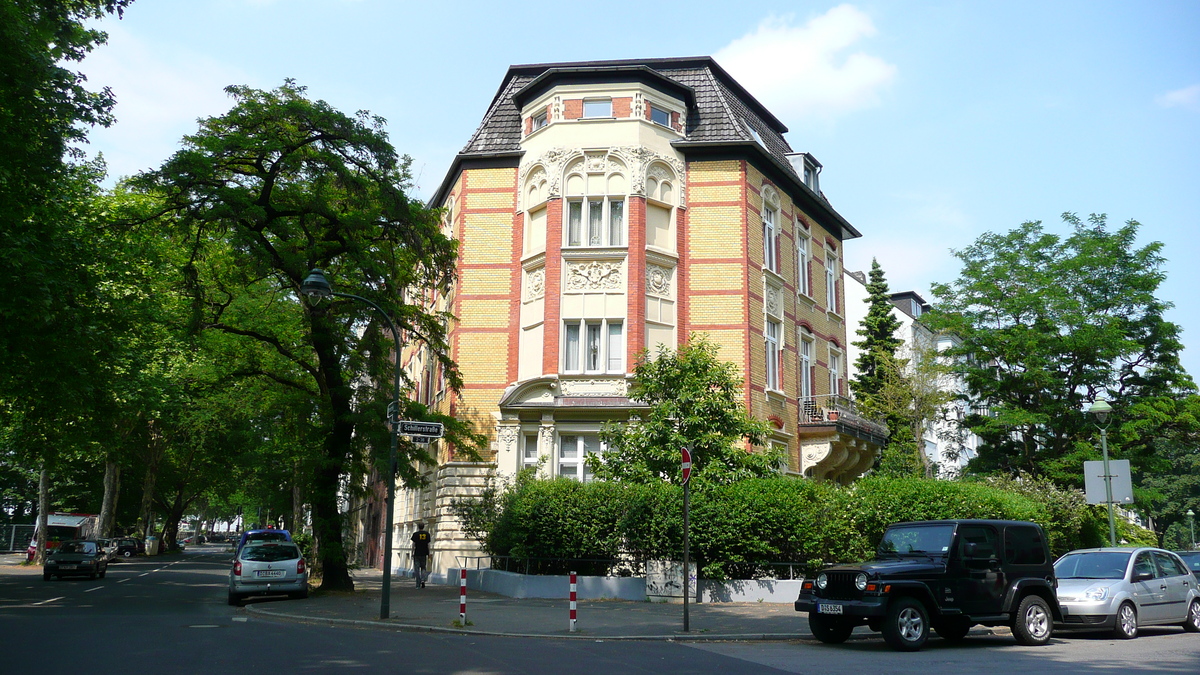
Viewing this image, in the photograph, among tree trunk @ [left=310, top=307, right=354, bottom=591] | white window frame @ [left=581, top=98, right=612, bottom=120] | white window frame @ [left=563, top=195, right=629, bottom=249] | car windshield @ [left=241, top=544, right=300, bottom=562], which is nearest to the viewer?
car windshield @ [left=241, top=544, right=300, bottom=562]

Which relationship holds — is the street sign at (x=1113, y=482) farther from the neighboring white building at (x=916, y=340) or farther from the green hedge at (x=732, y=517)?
the neighboring white building at (x=916, y=340)

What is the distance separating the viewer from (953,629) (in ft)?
42.4

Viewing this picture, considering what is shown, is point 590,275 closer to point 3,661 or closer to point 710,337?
point 710,337

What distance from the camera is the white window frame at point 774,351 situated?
29.0 meters

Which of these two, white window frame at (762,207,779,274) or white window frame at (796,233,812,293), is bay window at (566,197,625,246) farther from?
white window frame at (796,233,812,293)

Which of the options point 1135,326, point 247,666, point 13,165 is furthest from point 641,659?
point 1135,326

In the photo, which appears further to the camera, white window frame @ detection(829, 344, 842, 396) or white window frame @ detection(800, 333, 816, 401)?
white window frame @ detection(829, 344, 842, 396)

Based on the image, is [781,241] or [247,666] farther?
[781,241]

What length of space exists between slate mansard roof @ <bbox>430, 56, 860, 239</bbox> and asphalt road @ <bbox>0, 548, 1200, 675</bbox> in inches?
699

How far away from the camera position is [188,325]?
21.8 metres

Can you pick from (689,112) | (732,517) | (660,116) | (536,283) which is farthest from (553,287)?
(732,517)

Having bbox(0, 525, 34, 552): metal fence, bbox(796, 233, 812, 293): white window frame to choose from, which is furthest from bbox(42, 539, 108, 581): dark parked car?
bbox(0, 525, 34, 552): metal fence

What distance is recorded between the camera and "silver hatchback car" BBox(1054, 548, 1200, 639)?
1391 cm

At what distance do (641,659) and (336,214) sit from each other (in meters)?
15.2
